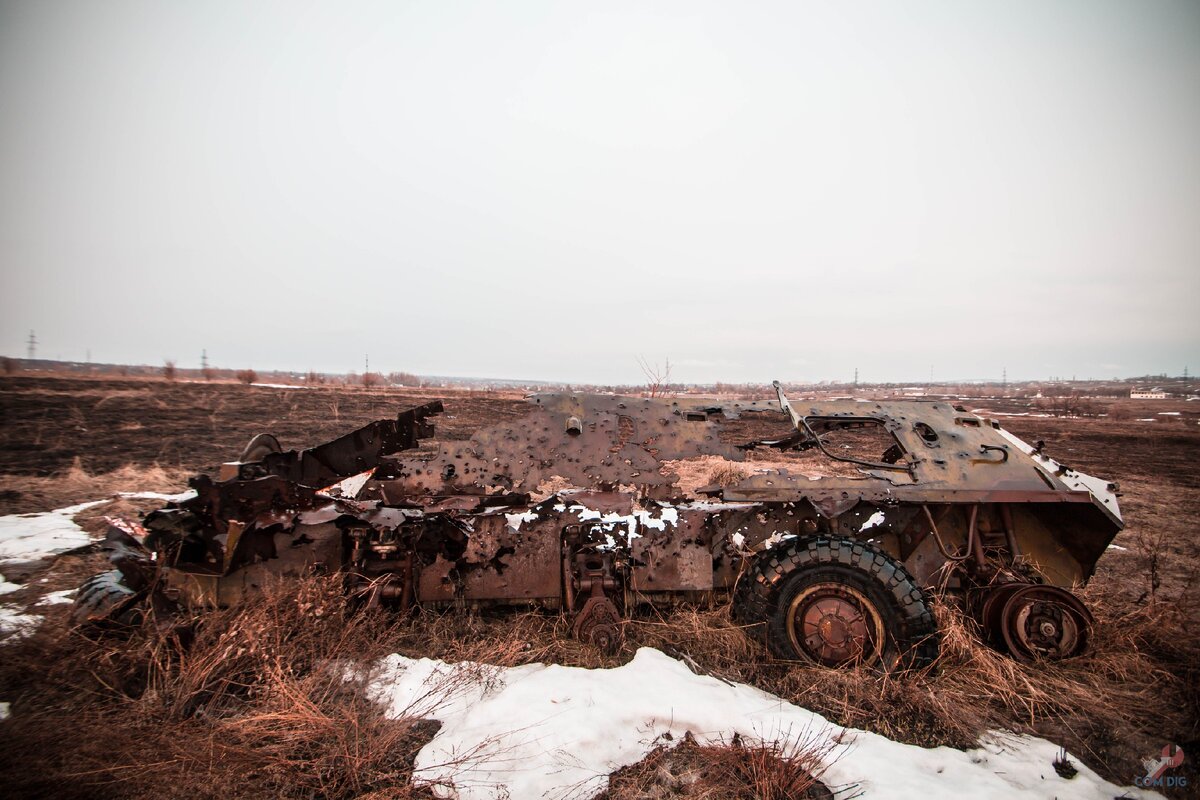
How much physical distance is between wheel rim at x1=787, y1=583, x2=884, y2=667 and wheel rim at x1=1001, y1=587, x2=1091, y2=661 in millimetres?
1105

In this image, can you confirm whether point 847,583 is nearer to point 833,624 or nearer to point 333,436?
point 833,624

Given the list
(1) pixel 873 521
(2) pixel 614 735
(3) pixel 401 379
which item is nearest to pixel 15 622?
(2) pixel 614 735

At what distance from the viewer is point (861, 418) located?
4.89m

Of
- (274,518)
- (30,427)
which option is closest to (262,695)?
(274,518)

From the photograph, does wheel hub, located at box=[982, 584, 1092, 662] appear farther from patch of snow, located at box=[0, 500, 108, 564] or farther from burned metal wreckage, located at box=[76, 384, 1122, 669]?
patch of snow, located at box=[0, 500, 108, 564]

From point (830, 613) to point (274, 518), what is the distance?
401 cm

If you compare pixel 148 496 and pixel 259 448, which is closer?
pixel 259 448

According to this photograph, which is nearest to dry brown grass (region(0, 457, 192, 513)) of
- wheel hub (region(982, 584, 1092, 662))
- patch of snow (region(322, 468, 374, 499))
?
patch of snow (region(322, 468, 374, 499))

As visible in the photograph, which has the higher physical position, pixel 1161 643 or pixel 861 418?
pixel 861 418

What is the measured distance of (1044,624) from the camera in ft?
13.2

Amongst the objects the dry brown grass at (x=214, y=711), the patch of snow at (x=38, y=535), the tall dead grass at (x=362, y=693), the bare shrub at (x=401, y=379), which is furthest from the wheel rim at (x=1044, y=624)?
the bare shrub at (x=401, y=379)

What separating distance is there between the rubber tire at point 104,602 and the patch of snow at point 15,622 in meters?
0.35

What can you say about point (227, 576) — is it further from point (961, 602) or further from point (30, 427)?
point (30, 427)

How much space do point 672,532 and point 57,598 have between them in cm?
545
